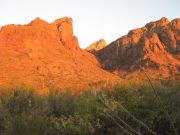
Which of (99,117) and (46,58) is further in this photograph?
(46,58)

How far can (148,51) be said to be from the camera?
→ 65.1 m

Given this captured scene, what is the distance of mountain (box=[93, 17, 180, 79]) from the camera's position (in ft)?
197

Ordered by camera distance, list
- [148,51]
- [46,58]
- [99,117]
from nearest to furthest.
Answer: [99,117] < [46,58] < [148,51]

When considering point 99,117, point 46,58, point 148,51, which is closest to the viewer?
point 99,117

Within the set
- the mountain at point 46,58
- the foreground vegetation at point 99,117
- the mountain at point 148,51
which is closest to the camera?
the foreground vegetation at point 99,117

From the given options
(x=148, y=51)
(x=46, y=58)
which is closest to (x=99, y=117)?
(x=46, y=58)

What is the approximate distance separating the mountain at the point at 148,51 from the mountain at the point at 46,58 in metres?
3.45

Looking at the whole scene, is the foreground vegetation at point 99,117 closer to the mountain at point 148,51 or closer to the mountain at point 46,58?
the mountain at point 46,58

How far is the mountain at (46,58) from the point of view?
53.6 meters

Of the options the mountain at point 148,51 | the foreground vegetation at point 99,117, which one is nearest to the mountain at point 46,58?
the mountain at point 148,51

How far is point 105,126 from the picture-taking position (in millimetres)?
18969

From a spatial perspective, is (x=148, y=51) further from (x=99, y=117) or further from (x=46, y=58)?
Answer: (x=99, y=117)

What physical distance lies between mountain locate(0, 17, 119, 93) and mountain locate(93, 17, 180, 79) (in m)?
3.45

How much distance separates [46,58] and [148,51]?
15622 mm
